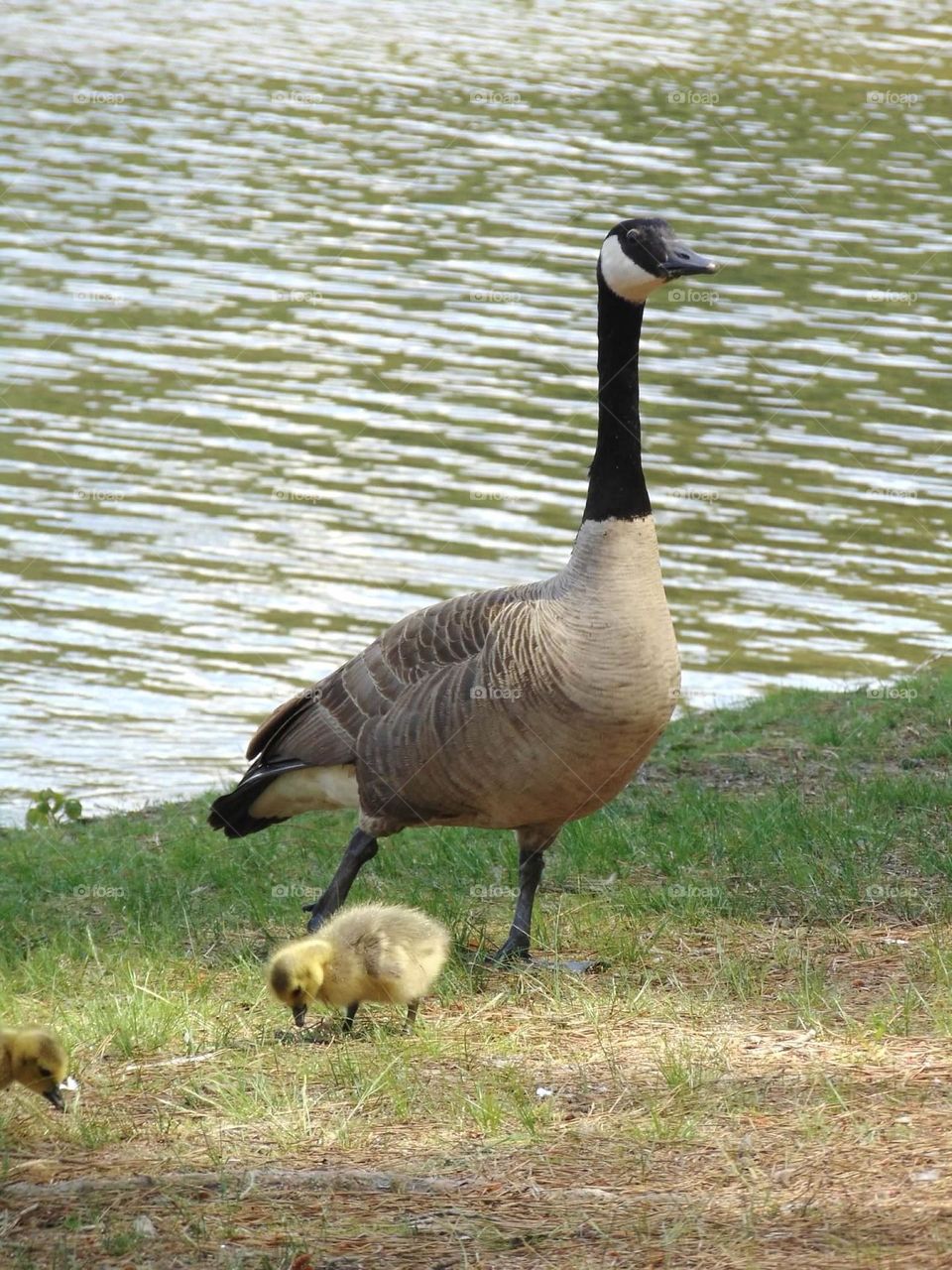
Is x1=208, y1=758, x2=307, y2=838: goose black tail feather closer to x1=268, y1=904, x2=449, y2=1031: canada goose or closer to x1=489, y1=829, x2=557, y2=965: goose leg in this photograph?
x1=489, y1=829, x2=557, y2=965: goose leg

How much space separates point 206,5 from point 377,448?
23.1 meters

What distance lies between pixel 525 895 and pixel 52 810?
414cm

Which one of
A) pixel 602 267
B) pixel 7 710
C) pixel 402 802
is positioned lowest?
pixel 7 710

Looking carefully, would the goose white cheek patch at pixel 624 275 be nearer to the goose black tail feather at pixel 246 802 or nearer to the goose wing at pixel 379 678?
the goose wing at pixel 379 678

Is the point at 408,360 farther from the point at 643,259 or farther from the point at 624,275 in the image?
the point at 643,259

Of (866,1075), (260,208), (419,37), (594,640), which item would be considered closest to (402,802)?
(594,640)

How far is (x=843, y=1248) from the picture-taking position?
3.73 metres

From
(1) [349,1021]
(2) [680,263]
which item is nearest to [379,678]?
(1) [349,1021]

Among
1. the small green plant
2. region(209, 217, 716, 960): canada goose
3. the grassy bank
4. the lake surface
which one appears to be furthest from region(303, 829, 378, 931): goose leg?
the lake surface

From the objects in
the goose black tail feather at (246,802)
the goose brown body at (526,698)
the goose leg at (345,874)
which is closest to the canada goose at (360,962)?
the goose brown body at (526,698)

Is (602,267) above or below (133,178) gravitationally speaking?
above

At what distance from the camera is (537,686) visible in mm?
5734

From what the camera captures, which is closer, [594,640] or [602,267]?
[594,640]

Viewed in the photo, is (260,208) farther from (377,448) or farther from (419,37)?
(419,37)
